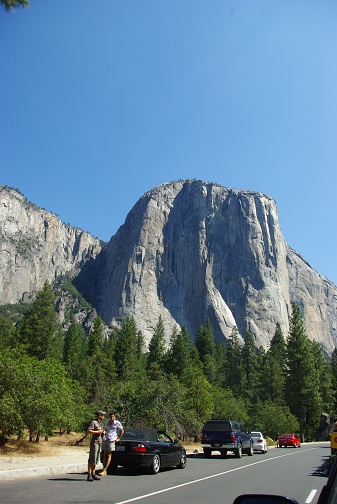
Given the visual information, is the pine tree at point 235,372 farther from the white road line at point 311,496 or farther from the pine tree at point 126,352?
A: the white road line at point 311,496

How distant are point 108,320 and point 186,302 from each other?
23631 mm

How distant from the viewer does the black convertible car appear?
43.3ft

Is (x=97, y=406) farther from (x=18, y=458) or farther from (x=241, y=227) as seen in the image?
(x=241, y=227)

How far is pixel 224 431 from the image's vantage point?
2108cm

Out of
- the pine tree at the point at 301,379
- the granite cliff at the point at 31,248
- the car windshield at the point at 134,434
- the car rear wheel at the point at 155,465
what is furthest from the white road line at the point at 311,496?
the granite cliff at the point at 31,248

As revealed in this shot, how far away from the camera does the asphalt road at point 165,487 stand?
9.05 m

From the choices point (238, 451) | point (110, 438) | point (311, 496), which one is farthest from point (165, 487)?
point (238, 451)

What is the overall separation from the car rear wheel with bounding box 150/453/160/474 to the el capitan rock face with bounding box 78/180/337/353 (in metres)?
110

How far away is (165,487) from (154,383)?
58.4 ft

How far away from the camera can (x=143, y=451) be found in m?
13.2

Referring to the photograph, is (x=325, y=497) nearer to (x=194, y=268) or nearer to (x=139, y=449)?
(x=139, y=449)

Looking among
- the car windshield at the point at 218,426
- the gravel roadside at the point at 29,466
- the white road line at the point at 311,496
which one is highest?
the car windshield at the point at 218,426

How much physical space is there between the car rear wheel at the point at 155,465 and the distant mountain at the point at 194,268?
10904cm

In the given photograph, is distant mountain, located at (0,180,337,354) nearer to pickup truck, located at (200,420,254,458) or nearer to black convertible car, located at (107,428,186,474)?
pickup truck, located at (200,420,254,458)
